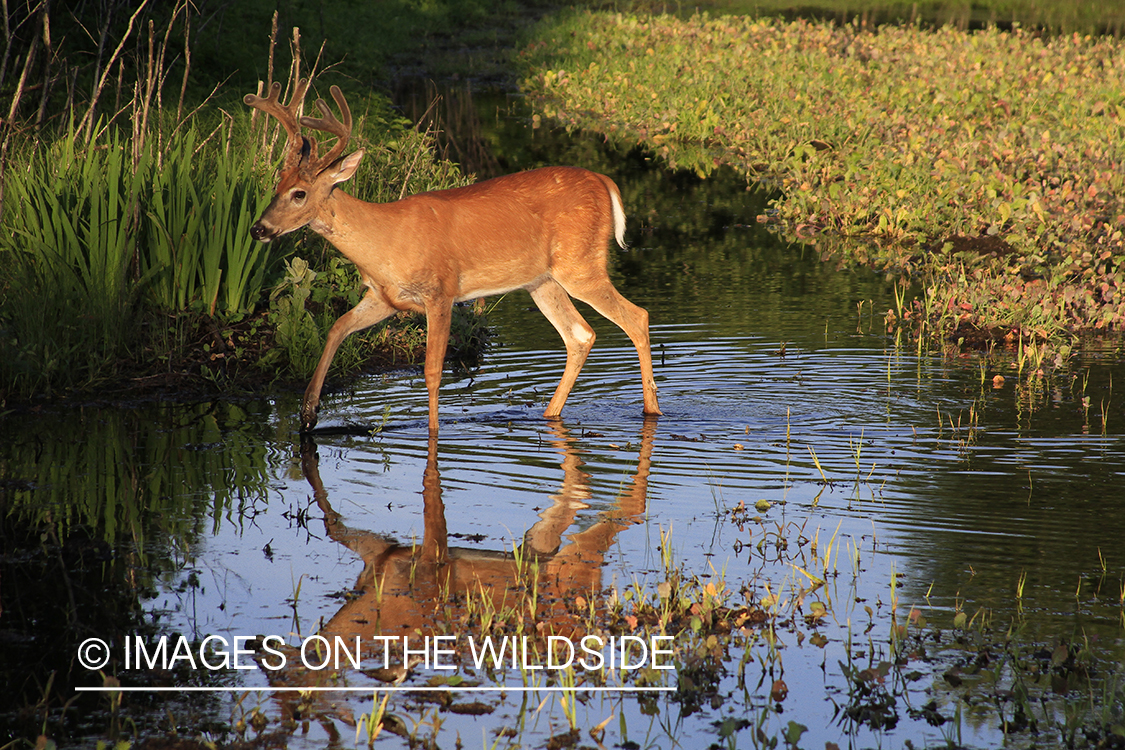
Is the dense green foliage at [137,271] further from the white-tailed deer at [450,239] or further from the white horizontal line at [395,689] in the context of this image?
the white horizontal line at [395,689]

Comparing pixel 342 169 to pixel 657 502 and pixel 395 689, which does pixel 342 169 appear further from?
pixel 395 689

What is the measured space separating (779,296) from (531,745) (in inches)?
347

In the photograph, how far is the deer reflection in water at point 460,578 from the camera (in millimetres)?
5016

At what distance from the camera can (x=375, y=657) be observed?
4.81 m

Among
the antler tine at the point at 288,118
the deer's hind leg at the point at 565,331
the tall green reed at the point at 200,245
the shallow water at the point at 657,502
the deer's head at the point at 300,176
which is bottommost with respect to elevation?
the shallow water at the point at 657,502

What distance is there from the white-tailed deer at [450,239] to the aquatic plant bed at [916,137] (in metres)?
3.32

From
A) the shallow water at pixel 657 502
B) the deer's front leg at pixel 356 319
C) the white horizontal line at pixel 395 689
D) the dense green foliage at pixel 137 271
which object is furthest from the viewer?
the dense green foliage at pixel 137 271

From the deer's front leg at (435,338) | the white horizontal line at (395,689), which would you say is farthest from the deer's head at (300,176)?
the white horizontal line at (395,689)

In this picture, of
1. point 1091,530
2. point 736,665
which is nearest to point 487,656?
point 736,665

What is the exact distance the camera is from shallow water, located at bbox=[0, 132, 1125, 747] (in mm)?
4773

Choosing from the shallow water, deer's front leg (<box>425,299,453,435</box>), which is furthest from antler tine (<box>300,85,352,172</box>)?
the shallow water

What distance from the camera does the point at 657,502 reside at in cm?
687

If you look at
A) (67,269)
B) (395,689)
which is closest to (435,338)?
(67,269)

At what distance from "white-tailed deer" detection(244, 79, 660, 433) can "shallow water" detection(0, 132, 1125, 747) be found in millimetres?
512
